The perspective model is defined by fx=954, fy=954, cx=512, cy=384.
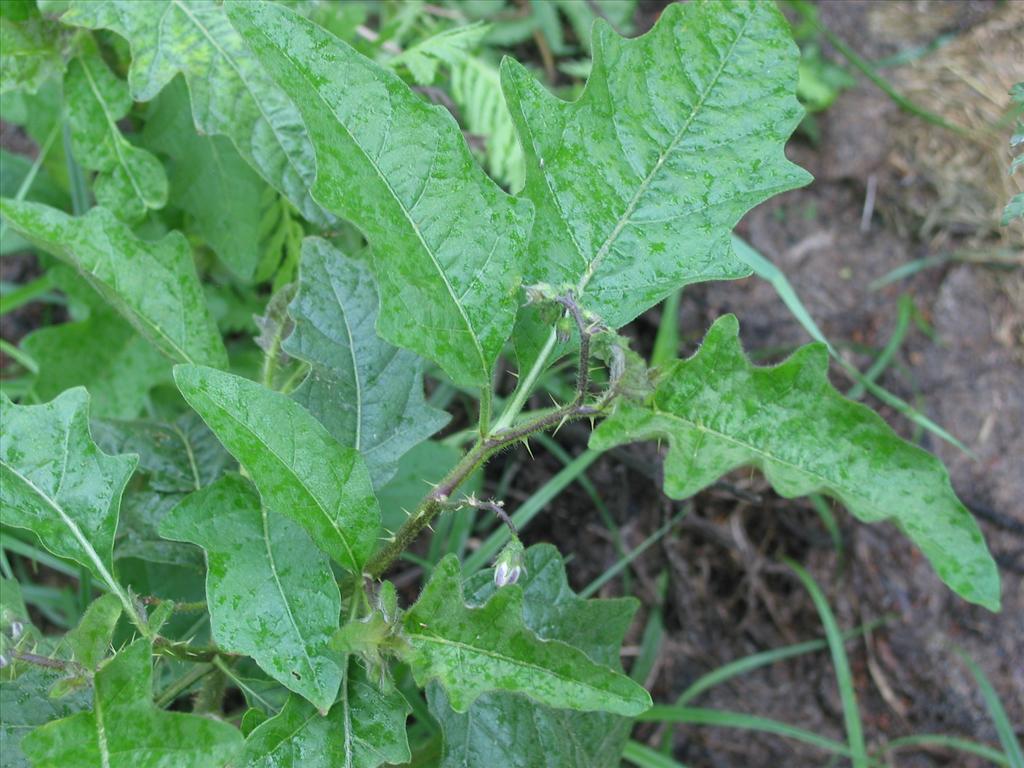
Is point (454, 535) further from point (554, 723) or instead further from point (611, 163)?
point (611, 163)

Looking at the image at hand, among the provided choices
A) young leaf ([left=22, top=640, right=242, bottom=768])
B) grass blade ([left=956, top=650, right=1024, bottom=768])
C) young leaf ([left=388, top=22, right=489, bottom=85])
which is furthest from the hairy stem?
grass blade ([left=956, top=650, right=1024, bottom=768])

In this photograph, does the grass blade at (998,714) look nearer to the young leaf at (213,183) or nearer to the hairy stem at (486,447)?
the hairy stem at (486,447)

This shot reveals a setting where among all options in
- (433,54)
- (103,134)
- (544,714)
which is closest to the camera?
(544,714)

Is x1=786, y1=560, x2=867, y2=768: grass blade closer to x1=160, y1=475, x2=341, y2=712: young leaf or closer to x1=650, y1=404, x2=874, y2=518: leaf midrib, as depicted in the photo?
x1=650, y1=404, x2=874, y2=518: leaf midrib

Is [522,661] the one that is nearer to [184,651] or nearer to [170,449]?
[184,651]

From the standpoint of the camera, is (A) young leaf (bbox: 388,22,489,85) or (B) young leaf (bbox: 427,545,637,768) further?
(A) young leaf (bbox: 388,22,489,85)

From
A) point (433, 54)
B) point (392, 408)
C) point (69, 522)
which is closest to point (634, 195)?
point (392, 408)

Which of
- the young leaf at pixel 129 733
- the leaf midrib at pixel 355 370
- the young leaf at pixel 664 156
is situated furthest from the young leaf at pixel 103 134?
the young leaf at pixel 129 733
